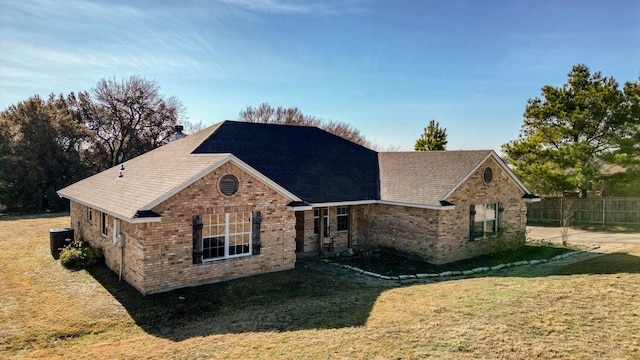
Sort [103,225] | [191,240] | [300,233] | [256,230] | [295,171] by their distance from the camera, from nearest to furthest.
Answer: [191,240], [256,230], [103,225], [300,233], [295,171]

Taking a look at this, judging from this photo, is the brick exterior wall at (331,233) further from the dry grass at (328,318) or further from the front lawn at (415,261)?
the dry grass at (328,318)

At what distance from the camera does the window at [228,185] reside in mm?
12781

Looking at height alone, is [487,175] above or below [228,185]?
above

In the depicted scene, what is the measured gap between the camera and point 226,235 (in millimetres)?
13094

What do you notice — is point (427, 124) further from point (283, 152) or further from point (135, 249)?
point (135, 249)

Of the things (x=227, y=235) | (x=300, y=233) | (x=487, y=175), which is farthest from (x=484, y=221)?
(x=227, y=235)

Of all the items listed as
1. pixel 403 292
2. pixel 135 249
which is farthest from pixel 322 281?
pixel 135 249

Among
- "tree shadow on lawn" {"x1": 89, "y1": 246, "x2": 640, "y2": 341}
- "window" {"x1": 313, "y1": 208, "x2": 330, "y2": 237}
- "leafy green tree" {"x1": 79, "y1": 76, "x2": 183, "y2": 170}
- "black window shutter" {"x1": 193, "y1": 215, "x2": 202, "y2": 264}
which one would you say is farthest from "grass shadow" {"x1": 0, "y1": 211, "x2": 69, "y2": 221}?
"black window shutter" {"x1": 193, "y1": 215, "x2": 202, "y2": 264}

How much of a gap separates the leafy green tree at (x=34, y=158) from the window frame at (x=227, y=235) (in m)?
32.5

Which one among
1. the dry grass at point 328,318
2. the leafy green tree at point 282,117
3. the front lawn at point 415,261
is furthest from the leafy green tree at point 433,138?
the dry grass at point 328,318

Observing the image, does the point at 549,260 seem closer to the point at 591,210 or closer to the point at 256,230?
the point at 256,230

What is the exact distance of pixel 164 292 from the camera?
11.6 m

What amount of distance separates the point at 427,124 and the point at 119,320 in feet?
135

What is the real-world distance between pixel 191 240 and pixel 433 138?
1486 inches
